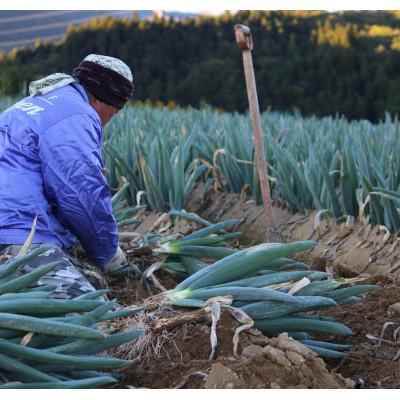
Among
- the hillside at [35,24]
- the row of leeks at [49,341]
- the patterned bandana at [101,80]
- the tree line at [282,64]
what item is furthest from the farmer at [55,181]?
the tree line at [282,64]

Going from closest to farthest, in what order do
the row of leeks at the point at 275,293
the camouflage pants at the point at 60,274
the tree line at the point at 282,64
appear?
the row of leeks at the point at 275,293 < the camouflage pants at the point at 60,274 < the tree line at the point at 282,64

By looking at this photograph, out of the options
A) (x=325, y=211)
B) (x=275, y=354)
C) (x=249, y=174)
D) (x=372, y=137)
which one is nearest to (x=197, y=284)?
(x=275, y=354)

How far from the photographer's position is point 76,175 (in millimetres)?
2590

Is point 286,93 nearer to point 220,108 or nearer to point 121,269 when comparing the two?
point 220,108

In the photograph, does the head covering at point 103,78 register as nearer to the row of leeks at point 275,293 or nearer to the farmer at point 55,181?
the farmer at point 55,181

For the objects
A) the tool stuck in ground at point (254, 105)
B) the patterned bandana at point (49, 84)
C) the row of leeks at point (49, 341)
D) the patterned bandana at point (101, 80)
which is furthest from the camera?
the tool stuck in ground at point (254, 105)

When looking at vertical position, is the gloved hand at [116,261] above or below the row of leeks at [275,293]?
below

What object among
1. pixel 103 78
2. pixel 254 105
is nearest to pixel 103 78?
pixel 103 78

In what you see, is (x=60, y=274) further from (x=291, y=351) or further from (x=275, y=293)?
(x=291, y=351)

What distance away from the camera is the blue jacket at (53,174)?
2.59m

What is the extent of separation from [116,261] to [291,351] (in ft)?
3.56

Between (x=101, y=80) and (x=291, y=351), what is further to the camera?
(x=101, y=80)

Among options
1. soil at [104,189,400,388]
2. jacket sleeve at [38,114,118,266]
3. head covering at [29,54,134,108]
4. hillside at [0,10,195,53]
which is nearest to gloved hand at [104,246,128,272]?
soil at [104,189,400,388]

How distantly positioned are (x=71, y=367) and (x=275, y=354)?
445 mm
